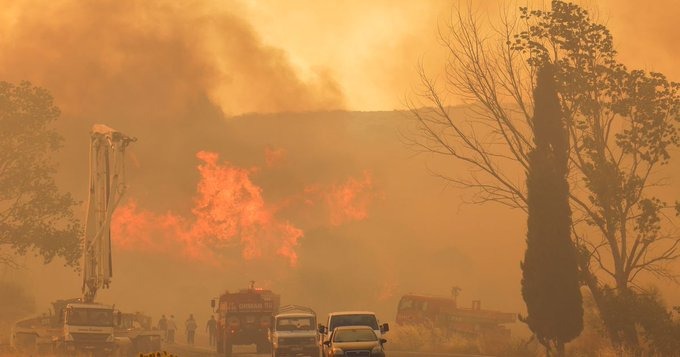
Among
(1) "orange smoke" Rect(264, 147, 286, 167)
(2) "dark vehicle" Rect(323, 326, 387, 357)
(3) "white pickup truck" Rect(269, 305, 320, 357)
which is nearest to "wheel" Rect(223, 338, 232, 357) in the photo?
(3) "white pickup truck" Rect(269, 305, 320, 357)

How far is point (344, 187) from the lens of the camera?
106500 mm

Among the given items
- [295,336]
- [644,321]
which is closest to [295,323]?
[295,336]

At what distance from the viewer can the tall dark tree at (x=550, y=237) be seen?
1481 inches

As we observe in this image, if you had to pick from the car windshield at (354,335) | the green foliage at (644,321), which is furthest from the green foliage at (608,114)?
the car windshield at (354,335)

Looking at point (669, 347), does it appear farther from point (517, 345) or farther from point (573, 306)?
point (517, 345)

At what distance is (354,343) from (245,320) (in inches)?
566

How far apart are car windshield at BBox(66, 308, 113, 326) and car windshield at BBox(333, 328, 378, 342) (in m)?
11.0

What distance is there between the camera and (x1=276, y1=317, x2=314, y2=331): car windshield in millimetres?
41781

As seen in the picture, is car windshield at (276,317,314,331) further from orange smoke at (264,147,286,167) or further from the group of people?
orange smoke at (264,147,286,167)

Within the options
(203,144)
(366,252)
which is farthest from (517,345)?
(366,252)

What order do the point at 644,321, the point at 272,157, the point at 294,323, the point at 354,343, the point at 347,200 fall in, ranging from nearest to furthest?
the point at 354,343 → the point at 644,321 → the point at 294,323 → the point at 272,157 → the point at 347,200

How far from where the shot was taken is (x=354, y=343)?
35.2 metres

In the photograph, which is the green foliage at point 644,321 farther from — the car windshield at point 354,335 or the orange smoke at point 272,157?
the orange smoke at point 272,157

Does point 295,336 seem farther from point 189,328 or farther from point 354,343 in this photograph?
point 189,328
